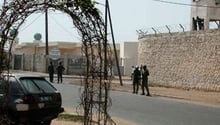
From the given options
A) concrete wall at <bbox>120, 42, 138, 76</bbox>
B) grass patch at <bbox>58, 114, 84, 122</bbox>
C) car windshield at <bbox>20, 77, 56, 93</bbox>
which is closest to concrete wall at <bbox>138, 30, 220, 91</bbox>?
grass patch at <bbox>58, 114, 84, 122</bbox>

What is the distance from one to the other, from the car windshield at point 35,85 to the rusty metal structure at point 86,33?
2.39 metres

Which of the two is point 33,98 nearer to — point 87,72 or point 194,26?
point 87,72

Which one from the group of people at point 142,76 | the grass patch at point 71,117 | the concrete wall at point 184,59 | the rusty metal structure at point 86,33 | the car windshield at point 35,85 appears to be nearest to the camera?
the rusty metal structure at point 86,33

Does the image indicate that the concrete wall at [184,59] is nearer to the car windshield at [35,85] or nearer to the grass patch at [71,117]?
the grass patch at [71,117]

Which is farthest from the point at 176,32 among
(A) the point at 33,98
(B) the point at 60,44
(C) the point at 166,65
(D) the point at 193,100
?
(B) the point at 60,44

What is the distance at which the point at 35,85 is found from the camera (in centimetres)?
1329

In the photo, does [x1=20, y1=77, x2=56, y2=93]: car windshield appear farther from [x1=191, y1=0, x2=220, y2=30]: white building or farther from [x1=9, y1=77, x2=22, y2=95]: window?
[x1=191, y1=0, x2=220, y2=30]: white building

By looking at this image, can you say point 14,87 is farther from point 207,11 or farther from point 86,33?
point 207,11

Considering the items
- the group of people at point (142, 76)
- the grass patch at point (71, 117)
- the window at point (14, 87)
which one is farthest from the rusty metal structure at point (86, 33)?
the group of people at point (142, 76)

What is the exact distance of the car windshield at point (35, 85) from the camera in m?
13.0

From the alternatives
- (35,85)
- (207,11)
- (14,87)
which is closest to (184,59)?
(207,11)

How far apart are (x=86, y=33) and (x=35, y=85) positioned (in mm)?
3937

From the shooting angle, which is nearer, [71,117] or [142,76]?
[71,117]

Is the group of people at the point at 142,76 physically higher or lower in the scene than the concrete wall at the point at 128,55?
lower
